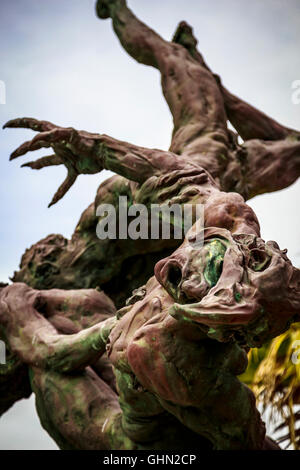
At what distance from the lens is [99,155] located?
246 cm

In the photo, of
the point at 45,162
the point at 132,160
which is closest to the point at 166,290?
the point at 132,160

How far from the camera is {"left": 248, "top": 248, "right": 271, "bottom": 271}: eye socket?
1665 mm

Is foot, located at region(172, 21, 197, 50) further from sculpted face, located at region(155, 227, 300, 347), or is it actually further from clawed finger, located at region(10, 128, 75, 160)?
sculpted face, located at region(155, 227, 300, 347)

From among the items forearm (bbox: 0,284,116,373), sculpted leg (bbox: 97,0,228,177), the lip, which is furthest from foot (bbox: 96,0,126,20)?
the lip

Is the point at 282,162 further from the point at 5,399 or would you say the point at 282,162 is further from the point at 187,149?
the point at 5,399

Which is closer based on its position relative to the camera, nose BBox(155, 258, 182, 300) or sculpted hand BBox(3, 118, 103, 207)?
nose BBox(155, 258, 182, 300)

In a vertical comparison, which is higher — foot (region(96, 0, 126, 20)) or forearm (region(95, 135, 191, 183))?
foot (region(96, 0, 126, 20))

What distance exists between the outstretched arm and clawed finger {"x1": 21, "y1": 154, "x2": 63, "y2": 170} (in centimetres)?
5

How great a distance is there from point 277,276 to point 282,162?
157 centimetres

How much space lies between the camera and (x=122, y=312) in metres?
2.14

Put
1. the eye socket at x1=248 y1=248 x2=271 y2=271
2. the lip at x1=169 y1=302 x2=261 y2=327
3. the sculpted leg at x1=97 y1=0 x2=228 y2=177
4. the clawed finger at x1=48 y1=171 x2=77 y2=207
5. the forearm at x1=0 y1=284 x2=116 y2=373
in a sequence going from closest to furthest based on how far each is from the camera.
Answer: the lip at x1=169 y1=302 x2=261 y2=327, the eye socket at x1=248 y1=248 x2=271 y2=271, the forearm at x1=0 y1=284 x2=116 y2=373, the clawed finger at x1=48 y1=171 x2=77 y2=207, the sculpted leg at x1=97 y1=0 x2=228 y2=177

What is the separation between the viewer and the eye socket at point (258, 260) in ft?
5.46

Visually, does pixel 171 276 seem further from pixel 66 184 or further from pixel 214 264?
pixel 66 184

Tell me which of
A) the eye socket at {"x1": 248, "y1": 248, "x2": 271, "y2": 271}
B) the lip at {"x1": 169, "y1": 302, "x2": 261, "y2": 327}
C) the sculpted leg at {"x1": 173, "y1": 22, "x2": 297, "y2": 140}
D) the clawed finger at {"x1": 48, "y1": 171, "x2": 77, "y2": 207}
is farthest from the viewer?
the sculpted leg at {"x1": 173, "y1": 22, "x2": 297, "y2": 140}
